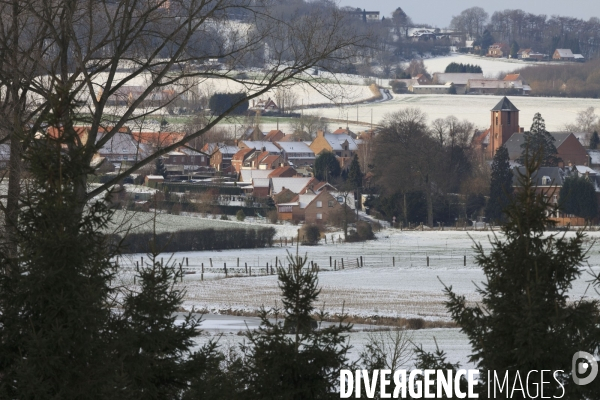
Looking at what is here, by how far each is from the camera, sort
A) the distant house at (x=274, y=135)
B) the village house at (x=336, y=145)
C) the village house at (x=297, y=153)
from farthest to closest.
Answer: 1. the distant house at (x=274, y=135)
2. the village house at (x=336, y=145)
3. the village house at (x=297, y=153)

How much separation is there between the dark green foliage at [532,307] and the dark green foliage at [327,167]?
2633 inches

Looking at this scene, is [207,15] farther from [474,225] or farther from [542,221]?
[474,225]

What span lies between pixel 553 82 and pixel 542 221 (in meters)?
155

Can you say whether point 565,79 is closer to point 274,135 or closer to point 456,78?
point 456,78

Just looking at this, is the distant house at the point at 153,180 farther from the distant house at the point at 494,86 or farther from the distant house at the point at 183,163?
the distant house at the point at 494,86

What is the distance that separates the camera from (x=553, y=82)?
15400 cm

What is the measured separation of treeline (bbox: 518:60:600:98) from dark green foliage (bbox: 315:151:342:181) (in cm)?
7802

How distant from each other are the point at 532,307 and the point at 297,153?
8521 centimetres

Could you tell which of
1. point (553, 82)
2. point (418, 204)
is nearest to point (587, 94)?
point (553, 82)

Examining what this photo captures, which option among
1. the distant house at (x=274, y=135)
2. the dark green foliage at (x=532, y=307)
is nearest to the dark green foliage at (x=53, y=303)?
the dark green foliage at (x=532, y=307)

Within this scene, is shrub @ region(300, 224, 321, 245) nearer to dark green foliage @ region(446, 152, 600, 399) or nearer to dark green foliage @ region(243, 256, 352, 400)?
dark green foliage @ region(243, 256, 352, 400)

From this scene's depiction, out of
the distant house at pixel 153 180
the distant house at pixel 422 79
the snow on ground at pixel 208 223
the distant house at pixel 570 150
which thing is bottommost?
the snow on ground at pixel 208 223

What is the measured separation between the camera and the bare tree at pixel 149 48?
323 inches

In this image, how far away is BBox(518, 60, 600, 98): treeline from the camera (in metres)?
144
